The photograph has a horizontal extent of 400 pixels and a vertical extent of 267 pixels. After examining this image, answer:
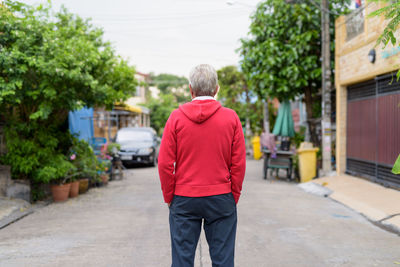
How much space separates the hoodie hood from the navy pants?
0.52 metres

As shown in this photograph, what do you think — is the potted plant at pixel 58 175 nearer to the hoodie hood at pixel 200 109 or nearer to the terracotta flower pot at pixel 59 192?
the terracotta flower pot at pixel 59 192

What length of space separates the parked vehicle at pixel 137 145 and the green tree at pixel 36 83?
664cm

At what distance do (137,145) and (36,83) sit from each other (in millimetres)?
8661

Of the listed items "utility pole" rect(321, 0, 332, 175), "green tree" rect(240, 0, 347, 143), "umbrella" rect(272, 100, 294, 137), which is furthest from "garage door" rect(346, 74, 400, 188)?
"umbrella" rect(272, 100, 294, 137)

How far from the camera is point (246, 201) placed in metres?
8.27

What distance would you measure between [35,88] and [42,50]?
2.55 ft

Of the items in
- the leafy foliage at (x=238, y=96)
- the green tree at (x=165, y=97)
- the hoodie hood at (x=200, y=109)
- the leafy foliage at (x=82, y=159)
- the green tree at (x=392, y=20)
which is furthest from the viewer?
the green tree at (x=165, y=97)

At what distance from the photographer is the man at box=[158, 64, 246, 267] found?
2.60 m

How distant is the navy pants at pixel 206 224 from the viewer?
2.62 meters

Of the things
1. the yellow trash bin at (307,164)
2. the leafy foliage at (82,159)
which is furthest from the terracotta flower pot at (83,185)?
the yellow trash bin at (307,164)

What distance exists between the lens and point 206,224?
2732 millimetres

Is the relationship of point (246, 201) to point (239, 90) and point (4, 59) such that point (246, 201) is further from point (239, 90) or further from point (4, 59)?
point (239, 90)

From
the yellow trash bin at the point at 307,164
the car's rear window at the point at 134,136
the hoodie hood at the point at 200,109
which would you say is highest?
the hoodie hood at the point at 200,109

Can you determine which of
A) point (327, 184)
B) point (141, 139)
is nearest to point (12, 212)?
point (327, 184)
